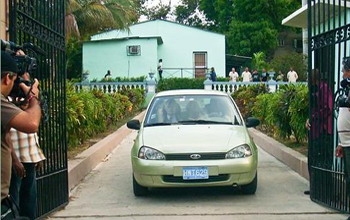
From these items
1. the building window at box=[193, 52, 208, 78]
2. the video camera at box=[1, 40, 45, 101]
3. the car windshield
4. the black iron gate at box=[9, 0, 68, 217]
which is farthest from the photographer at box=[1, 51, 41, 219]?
the building window at box=[193, 52, 208, 78]

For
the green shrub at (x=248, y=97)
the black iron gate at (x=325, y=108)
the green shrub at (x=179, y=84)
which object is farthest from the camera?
the green shrub at (x=179, y=84)

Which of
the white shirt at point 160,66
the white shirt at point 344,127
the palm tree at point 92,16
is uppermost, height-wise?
the palm tree at point 92,16

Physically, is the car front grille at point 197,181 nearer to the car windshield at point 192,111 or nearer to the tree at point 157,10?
the car windshield at point 192,111

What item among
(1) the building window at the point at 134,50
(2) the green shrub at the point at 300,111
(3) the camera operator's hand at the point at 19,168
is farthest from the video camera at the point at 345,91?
(1) the building window at the point at 134,50

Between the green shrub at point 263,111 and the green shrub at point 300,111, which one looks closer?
the green shrub at point 300,111

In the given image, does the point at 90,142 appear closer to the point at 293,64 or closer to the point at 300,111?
the point at 300,111

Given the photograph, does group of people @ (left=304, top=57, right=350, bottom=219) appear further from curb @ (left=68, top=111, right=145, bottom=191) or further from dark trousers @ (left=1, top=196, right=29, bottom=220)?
dark trousers @ (left=1, top=196, right=29, bottom=220)

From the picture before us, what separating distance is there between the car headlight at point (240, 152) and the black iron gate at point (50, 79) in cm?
229

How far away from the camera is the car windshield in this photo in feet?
28.1

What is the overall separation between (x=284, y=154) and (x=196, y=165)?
407 cm

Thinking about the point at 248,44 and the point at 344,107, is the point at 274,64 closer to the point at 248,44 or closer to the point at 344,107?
the point at 248,44

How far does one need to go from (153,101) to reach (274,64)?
25082 mm

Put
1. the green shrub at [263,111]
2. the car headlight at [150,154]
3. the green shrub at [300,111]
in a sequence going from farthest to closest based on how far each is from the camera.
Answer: the green shrub at [263,111] → the green shrub at [300,111] → the car headlight at [150,154]

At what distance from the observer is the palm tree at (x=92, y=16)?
76.5 ft
